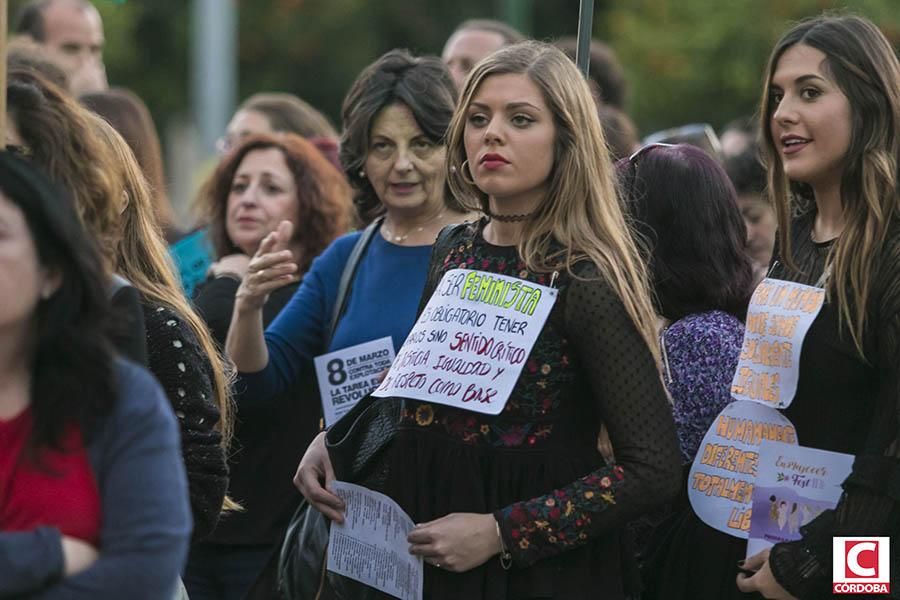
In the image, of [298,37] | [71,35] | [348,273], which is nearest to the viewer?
[348,273]

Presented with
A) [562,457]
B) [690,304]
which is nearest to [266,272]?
[690,304]

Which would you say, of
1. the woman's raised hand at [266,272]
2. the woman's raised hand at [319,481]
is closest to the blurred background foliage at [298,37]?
the woman's raised hand at [266,272]

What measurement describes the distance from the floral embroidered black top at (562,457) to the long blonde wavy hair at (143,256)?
1.78ft

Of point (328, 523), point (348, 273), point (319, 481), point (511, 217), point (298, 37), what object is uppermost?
point (298, 37)

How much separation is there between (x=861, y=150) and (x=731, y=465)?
807 millimetres

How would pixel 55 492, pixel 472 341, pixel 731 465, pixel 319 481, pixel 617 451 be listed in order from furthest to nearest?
pixel 319 481
pixel 731 465
pixel 472 341
pixel 617 451
pixel 55 492

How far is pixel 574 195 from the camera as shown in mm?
3604

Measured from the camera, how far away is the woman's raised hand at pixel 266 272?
14.9 feet

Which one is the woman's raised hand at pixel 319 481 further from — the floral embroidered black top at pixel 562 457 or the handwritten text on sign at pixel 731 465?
the handwritten text on sign at pixel 731 465

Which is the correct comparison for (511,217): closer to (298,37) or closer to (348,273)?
(348,273)

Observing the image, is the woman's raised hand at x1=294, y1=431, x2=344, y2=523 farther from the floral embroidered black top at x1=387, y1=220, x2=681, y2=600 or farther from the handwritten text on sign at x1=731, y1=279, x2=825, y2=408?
the handwritten text on sign at x1=731, y1=279, x2=825, y2=408

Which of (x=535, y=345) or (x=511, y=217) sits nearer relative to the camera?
(x=535, y=345)

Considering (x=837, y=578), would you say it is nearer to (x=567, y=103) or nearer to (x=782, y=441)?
(x=782, y=441)

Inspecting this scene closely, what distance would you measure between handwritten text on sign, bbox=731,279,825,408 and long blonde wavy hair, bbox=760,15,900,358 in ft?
0.24
